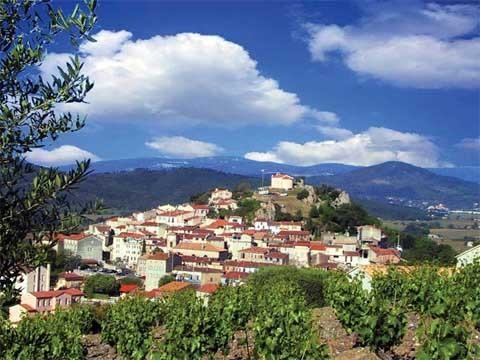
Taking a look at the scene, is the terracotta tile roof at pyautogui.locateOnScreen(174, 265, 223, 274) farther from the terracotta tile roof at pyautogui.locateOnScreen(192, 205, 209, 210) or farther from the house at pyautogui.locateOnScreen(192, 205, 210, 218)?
the terracotta tile roof at pyautogui.locateOnScreen(192, 205, 209, 210)

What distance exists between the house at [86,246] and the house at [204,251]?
1951 centimetres

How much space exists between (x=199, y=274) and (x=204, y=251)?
42.4 feet

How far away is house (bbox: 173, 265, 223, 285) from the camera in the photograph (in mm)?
65188

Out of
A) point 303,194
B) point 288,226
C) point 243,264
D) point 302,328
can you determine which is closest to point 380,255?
point 243,264

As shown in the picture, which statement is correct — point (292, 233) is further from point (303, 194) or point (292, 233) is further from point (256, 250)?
point (303, 194)

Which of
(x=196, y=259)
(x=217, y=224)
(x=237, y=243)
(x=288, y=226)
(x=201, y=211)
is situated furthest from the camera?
(x=201, y=211)

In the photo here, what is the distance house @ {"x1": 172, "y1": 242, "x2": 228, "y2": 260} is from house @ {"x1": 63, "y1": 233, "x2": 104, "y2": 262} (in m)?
19.5

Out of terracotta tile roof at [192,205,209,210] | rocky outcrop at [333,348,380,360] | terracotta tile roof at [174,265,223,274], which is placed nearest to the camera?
rocky outcrop at [333,348,380,360]

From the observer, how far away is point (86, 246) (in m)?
93.2

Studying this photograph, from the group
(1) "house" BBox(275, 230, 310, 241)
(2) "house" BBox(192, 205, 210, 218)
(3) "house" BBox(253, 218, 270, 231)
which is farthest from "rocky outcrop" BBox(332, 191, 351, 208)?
(2) "house" BBox(192, 205, 210, 218)

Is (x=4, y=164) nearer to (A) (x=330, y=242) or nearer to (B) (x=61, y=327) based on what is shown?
(B) (x=61, y=327)

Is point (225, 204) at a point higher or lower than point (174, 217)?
higher

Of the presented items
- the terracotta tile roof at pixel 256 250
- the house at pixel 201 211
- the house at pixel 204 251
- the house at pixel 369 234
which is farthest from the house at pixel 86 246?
the house at pixel 369 234

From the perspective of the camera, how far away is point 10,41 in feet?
12.8
